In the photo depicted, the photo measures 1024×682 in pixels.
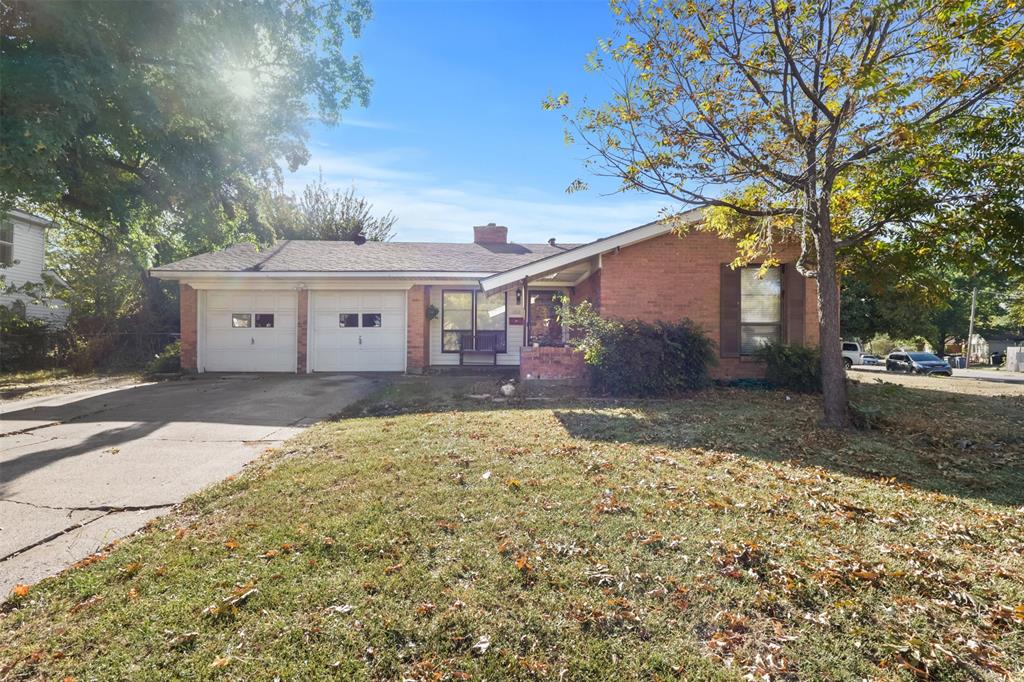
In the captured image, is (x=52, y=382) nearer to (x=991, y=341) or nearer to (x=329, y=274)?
(x=329, y=274)

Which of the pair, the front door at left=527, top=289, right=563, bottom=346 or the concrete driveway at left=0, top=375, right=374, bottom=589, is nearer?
the concrete driveway at left=0, top=375, right=374, bottom=589

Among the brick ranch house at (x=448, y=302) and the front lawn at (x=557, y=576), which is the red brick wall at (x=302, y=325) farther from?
the front lawn at (x=557, y=576)

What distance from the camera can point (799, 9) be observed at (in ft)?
20.2

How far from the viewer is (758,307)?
11.0m

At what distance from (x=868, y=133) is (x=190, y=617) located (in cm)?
878

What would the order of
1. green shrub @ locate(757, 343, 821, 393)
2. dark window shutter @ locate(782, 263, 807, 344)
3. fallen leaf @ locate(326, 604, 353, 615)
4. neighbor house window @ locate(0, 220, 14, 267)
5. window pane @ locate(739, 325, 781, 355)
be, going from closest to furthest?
fallen leaf @ locate(326, 604, 353, 615) < green shrub @ locate(757, 343, 821, 393) < dark window shutter @ locate(782, 263, 807, 344) < window pane @ locate(739, 325, 781, 355) < neighbor house window @ locate(0, 220, 14, 267)

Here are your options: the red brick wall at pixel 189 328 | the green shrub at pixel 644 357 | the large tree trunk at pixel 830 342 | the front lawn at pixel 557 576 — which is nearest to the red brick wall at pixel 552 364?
the green shrub at pixel 644 357

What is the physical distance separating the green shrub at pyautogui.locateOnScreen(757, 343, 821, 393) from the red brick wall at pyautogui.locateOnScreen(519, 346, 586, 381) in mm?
4133

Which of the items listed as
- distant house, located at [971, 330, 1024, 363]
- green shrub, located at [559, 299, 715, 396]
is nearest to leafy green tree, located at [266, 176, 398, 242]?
green shrub, located at [559, 299, 715, 396]

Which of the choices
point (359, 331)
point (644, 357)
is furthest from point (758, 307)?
point (359, 331)

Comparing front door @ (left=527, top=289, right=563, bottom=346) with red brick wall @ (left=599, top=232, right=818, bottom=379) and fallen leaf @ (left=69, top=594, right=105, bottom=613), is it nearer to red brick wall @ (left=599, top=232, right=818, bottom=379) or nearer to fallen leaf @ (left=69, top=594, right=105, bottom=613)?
red brick wall @ (left=599, top=232, right=818, bottom=379)

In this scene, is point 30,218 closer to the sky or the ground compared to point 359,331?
closer to the sky

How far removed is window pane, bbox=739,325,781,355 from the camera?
1097 cm

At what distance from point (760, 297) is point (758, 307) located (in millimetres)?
240
